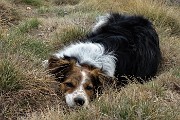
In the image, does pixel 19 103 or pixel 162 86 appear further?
pixel 162 86

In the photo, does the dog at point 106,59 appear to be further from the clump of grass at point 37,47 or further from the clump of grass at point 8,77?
the clump of grass at point 8,77

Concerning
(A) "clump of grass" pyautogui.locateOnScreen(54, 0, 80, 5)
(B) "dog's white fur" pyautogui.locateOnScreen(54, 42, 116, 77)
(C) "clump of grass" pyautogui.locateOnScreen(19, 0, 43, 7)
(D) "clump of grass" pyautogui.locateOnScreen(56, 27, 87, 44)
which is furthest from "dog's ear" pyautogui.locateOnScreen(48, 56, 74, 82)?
(A) "clump of grass" pyautogui.locateOnScreen(54, 0, 80, 5)

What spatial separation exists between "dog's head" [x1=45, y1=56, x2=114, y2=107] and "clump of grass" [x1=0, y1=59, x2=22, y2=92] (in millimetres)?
644

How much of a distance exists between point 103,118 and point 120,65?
7.13ft

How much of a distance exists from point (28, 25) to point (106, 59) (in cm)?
262

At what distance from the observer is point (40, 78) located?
536 centimetres

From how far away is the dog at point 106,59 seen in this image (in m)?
5.52

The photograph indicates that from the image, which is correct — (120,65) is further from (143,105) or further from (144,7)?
(144,7)

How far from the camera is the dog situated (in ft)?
18.1

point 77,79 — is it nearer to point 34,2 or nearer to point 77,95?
point 77,95

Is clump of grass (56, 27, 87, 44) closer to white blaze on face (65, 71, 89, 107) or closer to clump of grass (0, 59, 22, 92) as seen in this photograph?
white blaze on face (65, 71, 89, 107)

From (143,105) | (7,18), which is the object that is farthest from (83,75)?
(7,18)

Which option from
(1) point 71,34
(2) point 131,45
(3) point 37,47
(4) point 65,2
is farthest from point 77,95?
(4) point 65,2

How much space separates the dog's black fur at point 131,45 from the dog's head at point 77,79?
538 millimetres
